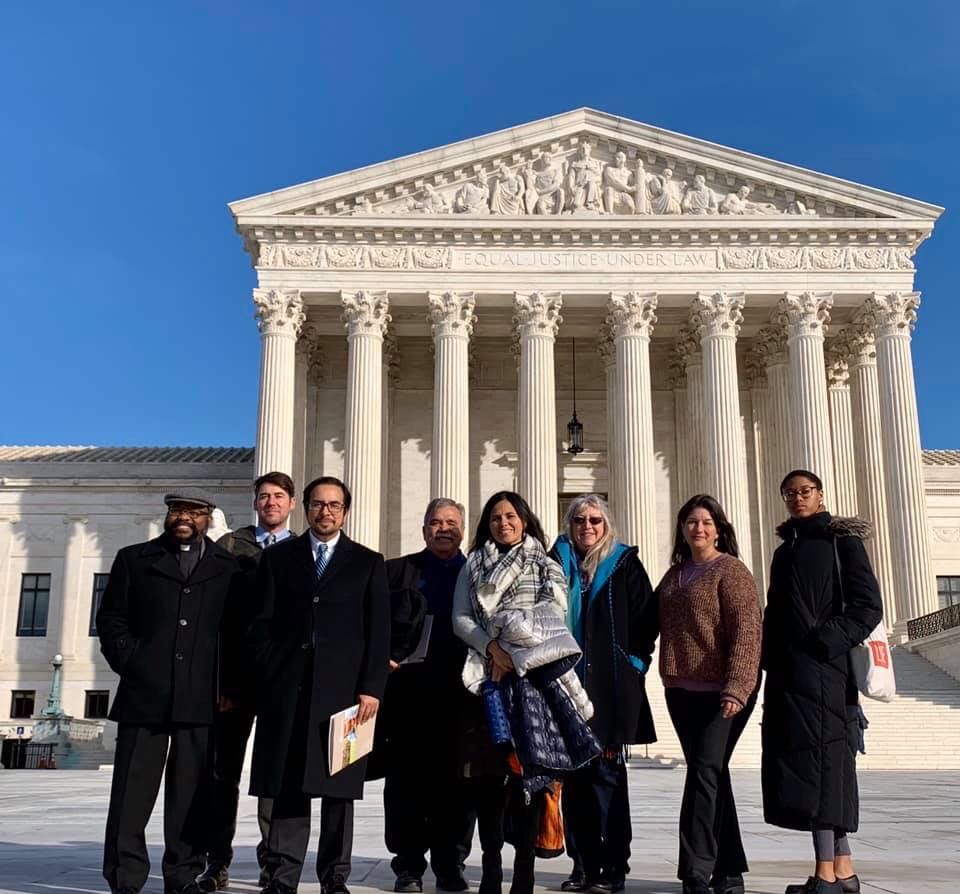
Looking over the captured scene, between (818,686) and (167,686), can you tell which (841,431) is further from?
(167,686)

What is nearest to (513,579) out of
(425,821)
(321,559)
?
(321,559)

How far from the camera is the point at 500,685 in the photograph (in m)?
6.04

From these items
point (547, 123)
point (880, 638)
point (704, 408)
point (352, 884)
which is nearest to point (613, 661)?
point (880, 638)

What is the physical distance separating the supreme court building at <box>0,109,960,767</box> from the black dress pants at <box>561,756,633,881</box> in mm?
22944

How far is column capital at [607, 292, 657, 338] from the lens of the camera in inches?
1239

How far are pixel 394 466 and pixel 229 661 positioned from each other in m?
29.7

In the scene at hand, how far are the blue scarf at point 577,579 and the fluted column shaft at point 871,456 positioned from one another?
2567 centimetres

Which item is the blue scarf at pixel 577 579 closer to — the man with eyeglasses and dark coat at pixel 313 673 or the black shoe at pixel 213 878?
the man with eyeglasses and dark coat at pixel 313 673

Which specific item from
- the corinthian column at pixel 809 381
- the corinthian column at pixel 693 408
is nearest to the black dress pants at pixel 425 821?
the corinthian column at pixel 809 381

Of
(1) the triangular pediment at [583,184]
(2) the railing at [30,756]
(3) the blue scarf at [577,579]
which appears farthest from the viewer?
(1) the triangular pediment at [583,184]

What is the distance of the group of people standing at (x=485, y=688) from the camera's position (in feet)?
19.7

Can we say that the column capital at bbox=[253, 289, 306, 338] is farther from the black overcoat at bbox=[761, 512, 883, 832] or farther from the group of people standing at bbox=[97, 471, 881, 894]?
the black overcoat at bbox=[761, 512, 883, 832]

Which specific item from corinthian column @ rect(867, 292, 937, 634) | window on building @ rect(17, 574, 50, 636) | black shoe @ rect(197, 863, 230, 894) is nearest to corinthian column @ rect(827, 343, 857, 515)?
corinthian column @ rect(867, 292, 937, 634)

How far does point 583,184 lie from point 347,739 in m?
28.2
